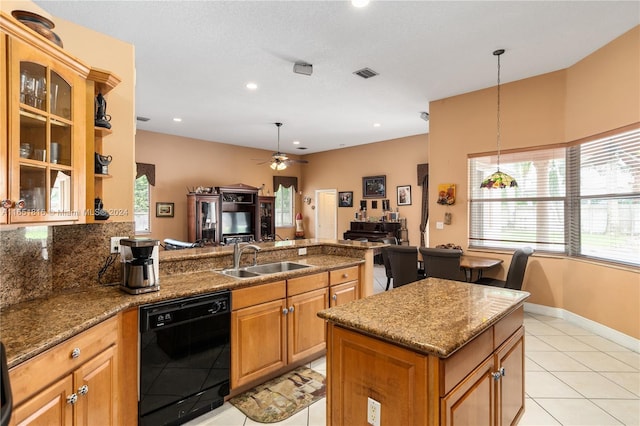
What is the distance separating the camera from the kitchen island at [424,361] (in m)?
1.27

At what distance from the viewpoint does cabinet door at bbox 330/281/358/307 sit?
308 centimetres

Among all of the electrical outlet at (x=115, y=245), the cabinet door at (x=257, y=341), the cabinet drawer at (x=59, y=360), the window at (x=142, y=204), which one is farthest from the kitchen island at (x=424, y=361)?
the window at (x=142, y=204)

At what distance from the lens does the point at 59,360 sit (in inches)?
54.3

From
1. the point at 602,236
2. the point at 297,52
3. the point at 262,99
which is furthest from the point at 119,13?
the point at 602,236

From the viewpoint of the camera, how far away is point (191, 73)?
4086 mm

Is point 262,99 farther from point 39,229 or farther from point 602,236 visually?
point 602,236

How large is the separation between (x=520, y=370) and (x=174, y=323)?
215 cm

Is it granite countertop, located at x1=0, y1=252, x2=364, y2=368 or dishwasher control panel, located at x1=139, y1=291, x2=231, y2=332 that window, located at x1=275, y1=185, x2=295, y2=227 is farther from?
dishwasher control panel, located at x1=139, y1=291, x2=231, y2=332

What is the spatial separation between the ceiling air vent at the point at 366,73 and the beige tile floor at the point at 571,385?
339 centimetres

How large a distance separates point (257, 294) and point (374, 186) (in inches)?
247

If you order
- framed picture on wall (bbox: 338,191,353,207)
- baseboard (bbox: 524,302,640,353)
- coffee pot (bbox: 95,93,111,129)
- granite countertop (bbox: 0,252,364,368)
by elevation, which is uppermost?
coffee pot (bbox: 95,93,111,129)

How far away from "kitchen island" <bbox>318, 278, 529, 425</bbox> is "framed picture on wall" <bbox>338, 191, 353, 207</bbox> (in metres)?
6.99

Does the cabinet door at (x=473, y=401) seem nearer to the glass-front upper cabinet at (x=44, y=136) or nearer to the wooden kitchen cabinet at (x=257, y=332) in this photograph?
the wooden kitchen cabinet at (x=257, y=332)

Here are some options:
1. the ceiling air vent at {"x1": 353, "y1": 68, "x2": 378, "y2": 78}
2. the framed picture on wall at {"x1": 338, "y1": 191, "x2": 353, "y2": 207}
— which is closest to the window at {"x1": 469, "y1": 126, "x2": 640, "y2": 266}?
the ceiling air vent at {"x1": 353, "y1": 68, "x2": 378, "y2": 78}
